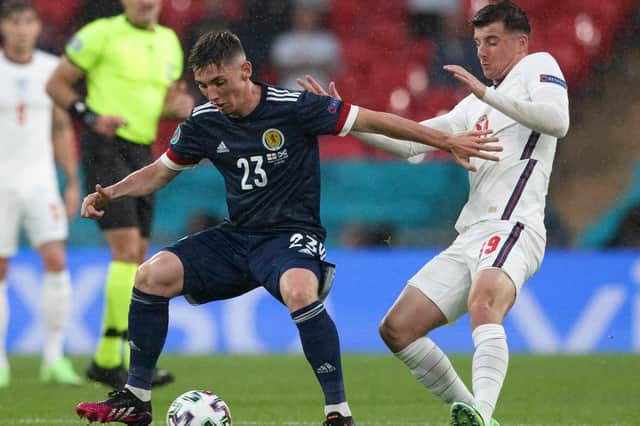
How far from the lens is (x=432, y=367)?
5.77 metres

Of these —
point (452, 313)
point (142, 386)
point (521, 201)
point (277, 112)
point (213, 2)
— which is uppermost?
point (213, 2)

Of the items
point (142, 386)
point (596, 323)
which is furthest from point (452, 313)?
point (596, 323)

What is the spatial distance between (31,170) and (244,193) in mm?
3671

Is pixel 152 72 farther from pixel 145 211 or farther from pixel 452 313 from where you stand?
pixel 452 313

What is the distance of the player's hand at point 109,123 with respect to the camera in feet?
25.0

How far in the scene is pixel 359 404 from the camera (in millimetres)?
7125

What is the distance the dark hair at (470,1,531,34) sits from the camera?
18.8 feet

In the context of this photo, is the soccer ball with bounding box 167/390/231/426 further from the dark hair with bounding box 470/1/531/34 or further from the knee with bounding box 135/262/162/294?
the dark hair with bounding box 470/1/531/34

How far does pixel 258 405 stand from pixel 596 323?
4678 mm

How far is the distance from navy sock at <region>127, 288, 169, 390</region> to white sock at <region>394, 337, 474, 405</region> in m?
1.13

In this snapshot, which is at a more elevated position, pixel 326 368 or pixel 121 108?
pixel 121 108

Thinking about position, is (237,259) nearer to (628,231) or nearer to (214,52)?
(214,52)

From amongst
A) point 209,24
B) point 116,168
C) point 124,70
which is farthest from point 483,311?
point 209,24

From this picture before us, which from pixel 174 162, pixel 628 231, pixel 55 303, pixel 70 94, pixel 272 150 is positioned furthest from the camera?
pixel 628 231
